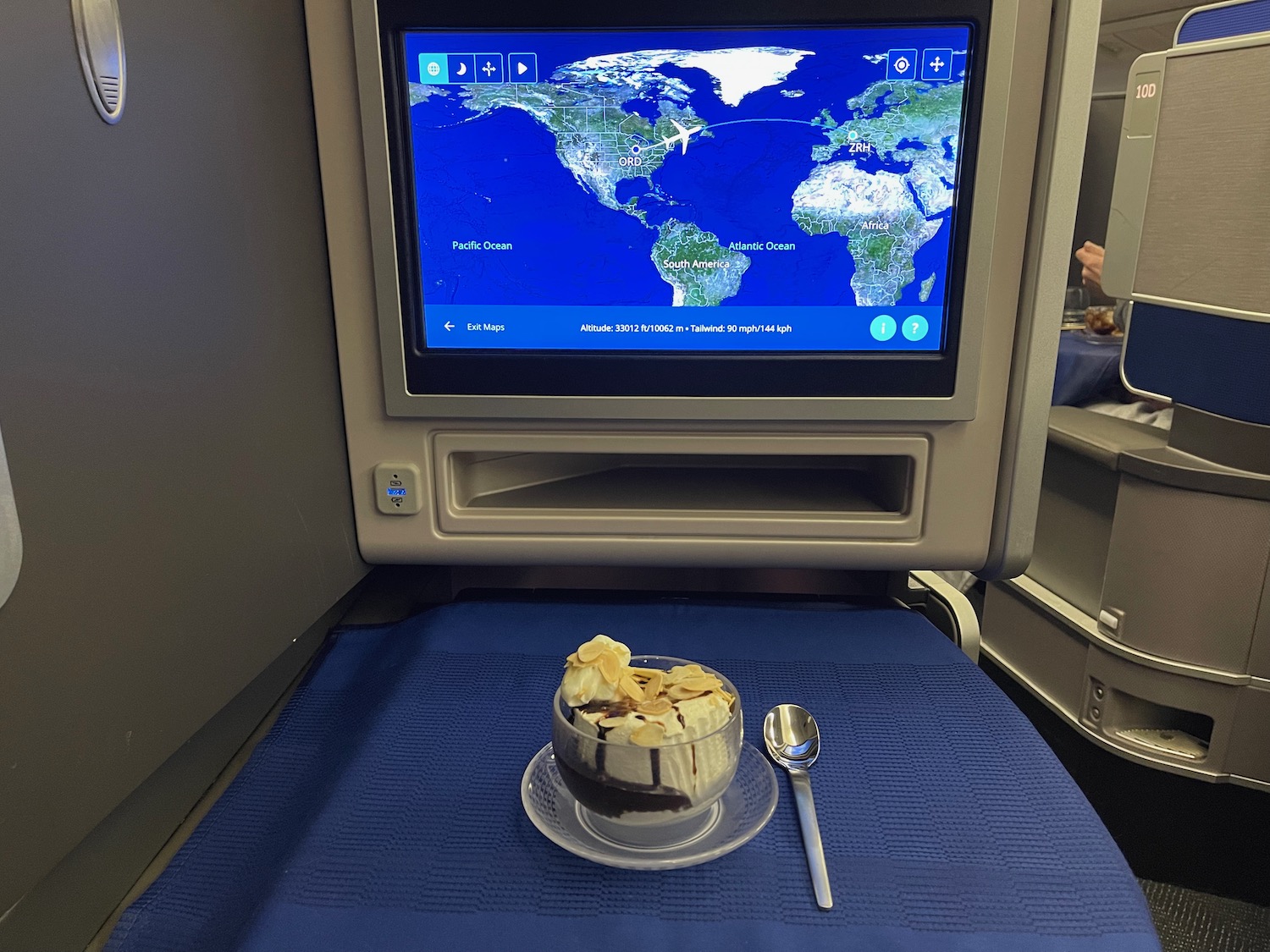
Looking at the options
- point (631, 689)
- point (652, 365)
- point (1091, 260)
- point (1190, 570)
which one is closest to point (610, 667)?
point (631, 689)

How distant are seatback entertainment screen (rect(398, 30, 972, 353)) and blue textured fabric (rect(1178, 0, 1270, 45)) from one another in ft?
4.45

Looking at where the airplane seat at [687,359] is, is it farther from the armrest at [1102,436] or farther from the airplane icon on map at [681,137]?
the armrest at [1102,436]

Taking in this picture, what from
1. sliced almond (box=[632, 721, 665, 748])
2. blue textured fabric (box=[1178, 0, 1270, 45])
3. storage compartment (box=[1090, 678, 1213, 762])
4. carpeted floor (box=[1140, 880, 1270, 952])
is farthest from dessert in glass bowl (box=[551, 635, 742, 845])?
blue textured fabric (box=[1178, 0, 1270, 45])

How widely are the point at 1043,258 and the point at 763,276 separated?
9.8 inches

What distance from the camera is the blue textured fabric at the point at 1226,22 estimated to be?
5.36 ft

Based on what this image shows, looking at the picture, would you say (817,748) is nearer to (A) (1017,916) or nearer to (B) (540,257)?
(A) (1017,916)

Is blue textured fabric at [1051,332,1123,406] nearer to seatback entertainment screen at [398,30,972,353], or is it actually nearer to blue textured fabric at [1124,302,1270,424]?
blue textured fabric at [1124,302,1270,424]

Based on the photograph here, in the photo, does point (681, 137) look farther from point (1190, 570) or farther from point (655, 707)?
point (1190, 570)

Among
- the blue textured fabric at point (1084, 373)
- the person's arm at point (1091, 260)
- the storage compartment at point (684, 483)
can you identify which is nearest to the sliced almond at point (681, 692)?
the storage compartment at point (684, 483)

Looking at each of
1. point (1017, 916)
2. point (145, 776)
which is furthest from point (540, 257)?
point (1017, 916)

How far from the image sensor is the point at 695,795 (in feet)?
1.83

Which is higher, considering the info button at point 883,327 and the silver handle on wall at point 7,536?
the info button at point 883,327

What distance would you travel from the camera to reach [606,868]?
557 millimetres

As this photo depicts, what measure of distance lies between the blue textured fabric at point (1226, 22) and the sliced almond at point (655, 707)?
1.84 m
